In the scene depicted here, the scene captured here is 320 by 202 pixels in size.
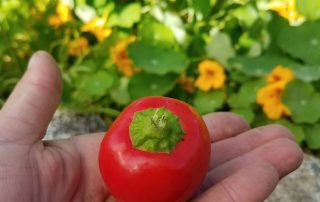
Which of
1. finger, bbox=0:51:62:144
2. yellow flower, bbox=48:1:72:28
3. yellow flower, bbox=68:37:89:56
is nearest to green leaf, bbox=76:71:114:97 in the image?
yellow flower, bbox=68:37:89:56

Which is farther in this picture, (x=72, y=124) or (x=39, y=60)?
(x=72, y=124)

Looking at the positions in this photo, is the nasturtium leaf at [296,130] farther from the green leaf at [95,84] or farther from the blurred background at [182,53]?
the green leaf at [95,84]

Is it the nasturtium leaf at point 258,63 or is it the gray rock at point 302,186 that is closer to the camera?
the gray rock at point 302,186

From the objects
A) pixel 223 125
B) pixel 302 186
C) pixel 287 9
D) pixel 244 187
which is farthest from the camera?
pixel 287 9

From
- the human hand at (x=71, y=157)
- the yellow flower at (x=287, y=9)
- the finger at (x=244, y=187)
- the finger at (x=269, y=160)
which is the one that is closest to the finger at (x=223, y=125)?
the human hand at (x=71, y=157)

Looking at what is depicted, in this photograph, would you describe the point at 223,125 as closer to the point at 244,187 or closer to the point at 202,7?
the point at 244,187

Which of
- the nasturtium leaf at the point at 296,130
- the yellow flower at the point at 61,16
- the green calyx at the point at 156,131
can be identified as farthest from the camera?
the yellow flower at the point at 61,16

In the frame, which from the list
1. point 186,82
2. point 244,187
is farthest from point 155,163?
point 186,82

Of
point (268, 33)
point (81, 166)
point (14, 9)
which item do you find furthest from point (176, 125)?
point (14, 9)
